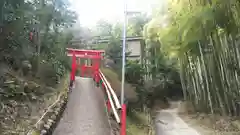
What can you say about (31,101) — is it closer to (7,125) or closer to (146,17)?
(7,125)

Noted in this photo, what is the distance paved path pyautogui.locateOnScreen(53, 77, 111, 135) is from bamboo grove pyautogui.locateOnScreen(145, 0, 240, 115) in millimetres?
3168

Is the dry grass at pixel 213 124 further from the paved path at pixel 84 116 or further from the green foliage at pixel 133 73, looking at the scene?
the paved path at pixel 84 116

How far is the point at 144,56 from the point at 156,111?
178 inches

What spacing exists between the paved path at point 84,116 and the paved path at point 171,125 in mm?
2660

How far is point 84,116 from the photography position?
6.30m

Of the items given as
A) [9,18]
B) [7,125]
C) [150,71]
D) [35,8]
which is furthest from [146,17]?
[7,125]

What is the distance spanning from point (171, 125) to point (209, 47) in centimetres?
312

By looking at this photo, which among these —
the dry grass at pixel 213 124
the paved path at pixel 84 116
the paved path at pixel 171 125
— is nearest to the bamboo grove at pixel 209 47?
the dry grass at pixel 213 124

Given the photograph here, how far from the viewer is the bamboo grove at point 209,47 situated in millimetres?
7391

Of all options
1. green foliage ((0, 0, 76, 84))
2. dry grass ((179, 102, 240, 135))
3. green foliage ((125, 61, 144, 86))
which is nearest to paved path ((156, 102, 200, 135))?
dry grass ((179, 102, 240, 135))

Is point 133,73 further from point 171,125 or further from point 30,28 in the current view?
point 30,28

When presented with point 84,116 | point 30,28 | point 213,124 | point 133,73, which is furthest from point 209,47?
point 30,28

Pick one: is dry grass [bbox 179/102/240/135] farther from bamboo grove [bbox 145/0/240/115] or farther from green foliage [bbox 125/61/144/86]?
green foliage [bbox 125/61/144/86]

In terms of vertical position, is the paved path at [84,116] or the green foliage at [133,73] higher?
the green foliage at [133,73]
